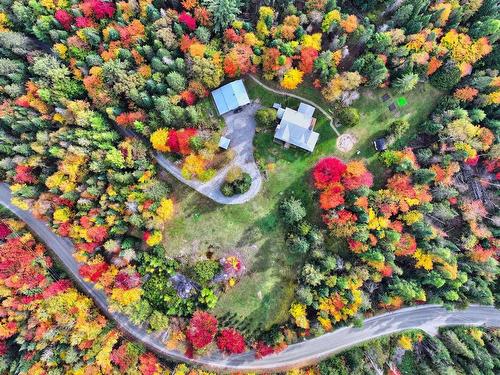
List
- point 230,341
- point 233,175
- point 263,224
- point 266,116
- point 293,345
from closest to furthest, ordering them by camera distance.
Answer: point 266,116 < point 233,175 < point 230,341 < point 263,224 < point 293,345

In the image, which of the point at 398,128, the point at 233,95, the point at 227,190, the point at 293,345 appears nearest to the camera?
the point at 233,95

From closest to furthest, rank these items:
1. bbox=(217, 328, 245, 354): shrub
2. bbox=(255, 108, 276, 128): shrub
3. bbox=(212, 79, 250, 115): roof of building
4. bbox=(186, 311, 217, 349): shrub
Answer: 1. bbox=(255, 108, 276, 128): shrub
2. bbox=(186, 311, 217, 349): shrub
3. bbox=(212, 79, 250, 115): roof of building
4. bbox=(217, 328, 245, 354): shrub

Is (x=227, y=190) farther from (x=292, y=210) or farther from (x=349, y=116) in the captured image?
(x=349, y=116)

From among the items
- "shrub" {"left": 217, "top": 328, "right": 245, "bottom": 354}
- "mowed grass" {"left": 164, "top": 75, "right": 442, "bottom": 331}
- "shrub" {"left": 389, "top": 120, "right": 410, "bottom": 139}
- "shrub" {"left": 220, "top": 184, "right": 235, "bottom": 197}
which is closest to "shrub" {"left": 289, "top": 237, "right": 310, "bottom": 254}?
"mowed grass" {"left": 164, "top": 75, "right": 442, "bottom": 331}

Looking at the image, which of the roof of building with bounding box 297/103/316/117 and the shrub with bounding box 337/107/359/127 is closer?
the shrub with bounding box 337/107/359/127

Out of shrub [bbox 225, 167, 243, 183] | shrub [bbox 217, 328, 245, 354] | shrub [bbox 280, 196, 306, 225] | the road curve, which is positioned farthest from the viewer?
the road curve

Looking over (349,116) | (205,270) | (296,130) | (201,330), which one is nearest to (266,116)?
(296,130)

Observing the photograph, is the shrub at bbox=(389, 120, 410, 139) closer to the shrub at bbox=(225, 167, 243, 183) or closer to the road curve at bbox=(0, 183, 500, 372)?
the shrub at bbox=(225, 167, 243, 183)
